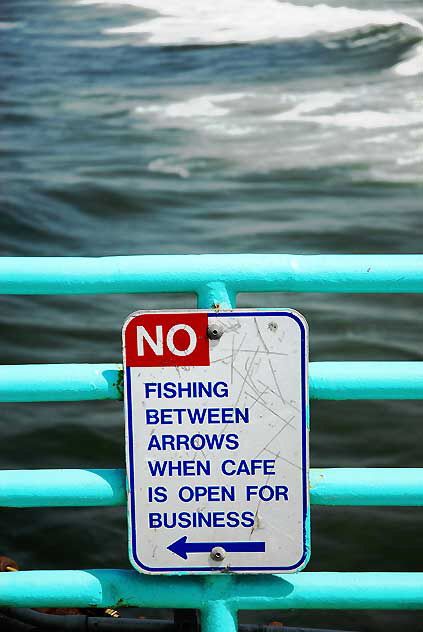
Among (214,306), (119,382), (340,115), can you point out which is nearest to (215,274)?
(214,306)

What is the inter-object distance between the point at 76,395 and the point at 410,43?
1383cm

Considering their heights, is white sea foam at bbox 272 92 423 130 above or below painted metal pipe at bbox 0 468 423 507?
above

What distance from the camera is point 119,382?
1601 millimetres

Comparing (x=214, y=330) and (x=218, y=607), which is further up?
(x=214, y=330)

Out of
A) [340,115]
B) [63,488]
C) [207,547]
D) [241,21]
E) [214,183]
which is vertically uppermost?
[241,21]

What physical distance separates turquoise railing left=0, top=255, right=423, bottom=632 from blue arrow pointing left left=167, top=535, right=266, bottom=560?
0.07m

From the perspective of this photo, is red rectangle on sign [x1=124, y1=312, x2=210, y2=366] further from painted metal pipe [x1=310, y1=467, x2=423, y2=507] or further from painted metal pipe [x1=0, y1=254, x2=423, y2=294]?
painted metal pipe [x1=310, y1=467, x2=423, y2=507]

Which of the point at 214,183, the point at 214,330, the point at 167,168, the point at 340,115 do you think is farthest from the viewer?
the point at 340,115

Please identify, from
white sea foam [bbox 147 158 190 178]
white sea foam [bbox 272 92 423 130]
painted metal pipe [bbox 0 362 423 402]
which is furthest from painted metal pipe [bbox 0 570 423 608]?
white sea foam [bbox 272 92 423 130]

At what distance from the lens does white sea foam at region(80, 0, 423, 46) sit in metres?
14.0

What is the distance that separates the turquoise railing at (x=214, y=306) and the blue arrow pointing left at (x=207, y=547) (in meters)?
0.07

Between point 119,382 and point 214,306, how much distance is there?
0.20 metres

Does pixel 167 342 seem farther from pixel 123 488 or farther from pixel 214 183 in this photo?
pixel 214 183

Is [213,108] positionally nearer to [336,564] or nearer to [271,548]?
[336,564]
